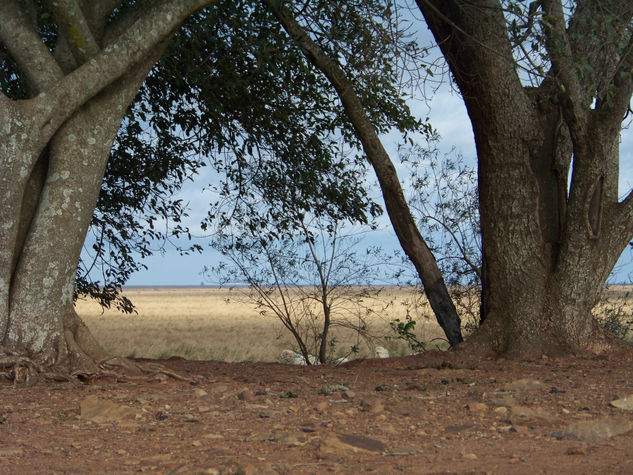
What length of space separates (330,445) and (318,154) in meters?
5.98

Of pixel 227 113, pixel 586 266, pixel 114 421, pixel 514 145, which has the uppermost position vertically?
pixel 227 113

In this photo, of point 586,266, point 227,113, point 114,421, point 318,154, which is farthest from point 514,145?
point 114,421

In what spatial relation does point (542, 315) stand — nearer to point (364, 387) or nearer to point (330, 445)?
point (364, 387)

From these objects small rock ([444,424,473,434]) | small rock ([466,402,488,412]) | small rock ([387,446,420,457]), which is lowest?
small rock ([387,446,420,457])

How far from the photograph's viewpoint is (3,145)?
5500mm

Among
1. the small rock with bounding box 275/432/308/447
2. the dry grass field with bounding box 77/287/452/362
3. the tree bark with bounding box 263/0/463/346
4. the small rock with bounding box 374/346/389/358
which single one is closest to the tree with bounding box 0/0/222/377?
the tree bark with bounding box 263/0/463/346

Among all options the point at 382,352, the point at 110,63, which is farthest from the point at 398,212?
the point at 382,352

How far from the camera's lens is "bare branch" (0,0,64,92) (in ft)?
18.8

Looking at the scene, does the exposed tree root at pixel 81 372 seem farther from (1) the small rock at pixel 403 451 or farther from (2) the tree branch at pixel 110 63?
(1) the small rock at pixel 403 451

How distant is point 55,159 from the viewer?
5.68 meters

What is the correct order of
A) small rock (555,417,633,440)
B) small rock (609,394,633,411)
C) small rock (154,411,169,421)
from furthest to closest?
small rock (609,394,633,411) → small rock (154,411,169,421) → small rock (555,417,633,440)

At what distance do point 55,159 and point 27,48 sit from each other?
3.31 ft

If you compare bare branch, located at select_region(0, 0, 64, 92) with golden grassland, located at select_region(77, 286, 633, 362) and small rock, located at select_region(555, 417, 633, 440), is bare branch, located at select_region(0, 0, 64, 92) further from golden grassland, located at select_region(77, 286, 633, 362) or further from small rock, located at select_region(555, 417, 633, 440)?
small rock, located at select_region(555, 417, 633, 440)

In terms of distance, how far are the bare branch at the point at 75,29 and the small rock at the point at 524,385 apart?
451 cm
